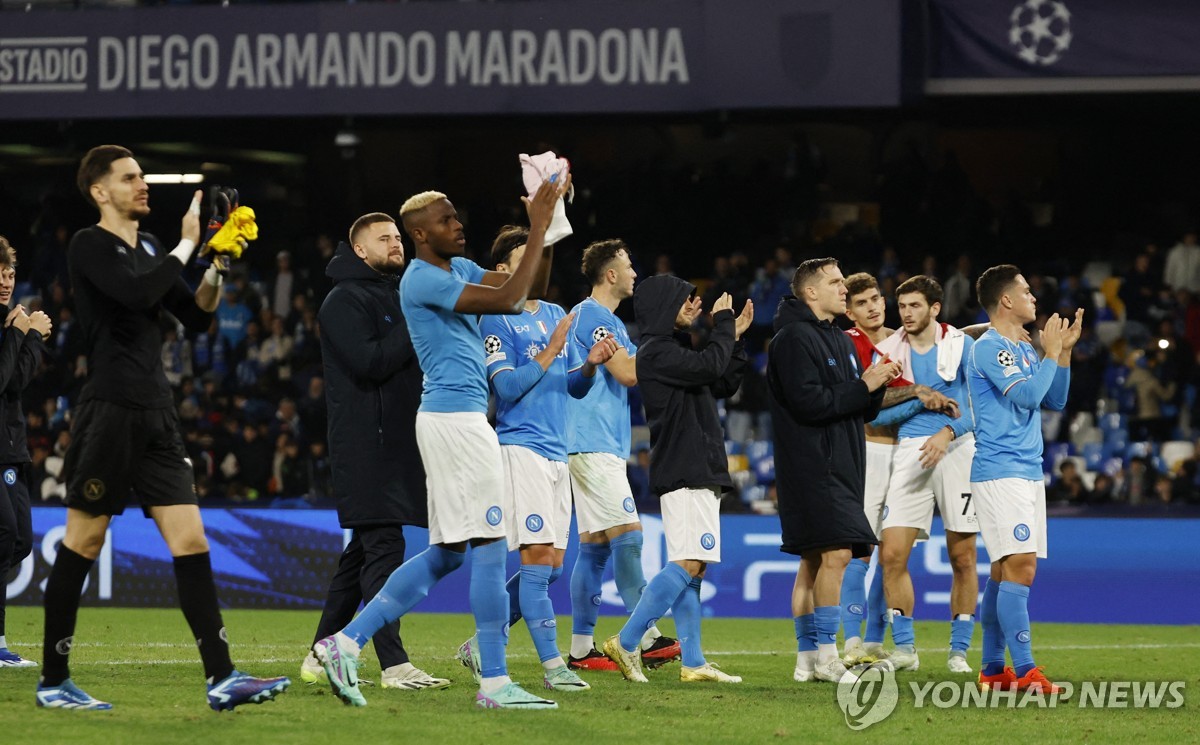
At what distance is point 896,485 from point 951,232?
1132cm

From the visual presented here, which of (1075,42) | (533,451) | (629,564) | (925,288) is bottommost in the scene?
(629,564)

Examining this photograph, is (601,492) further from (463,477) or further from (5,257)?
(5,257)

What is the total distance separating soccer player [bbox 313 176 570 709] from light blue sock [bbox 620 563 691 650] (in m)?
1.42

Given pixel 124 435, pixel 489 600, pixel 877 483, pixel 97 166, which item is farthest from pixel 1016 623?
pixel 97 166

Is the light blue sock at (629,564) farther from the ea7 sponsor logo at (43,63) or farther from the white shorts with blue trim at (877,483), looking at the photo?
the ea7 sponsor logo at (43,63)

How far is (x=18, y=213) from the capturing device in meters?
23.8

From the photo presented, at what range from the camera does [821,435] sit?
28.6 feet

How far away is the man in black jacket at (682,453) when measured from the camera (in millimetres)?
8688

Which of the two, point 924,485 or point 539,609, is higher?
point 924,485

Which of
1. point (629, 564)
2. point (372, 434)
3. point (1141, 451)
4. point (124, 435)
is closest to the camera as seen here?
point (124, 435)

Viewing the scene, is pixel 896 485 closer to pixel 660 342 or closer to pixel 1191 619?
pixel 660 342

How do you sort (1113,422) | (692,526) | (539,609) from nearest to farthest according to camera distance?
(539,609) < (692,526) < (1113,422)

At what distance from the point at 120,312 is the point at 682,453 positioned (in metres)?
3.15

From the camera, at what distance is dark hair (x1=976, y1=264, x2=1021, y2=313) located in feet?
28.4
